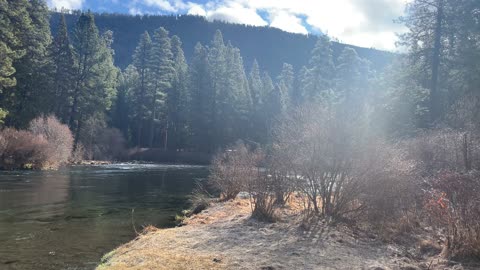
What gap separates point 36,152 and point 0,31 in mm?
10746

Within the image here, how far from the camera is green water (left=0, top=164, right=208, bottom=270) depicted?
9562 mm

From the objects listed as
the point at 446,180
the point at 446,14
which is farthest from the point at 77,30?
the point at 446,180

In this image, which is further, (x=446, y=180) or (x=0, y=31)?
(x=0, y=31)

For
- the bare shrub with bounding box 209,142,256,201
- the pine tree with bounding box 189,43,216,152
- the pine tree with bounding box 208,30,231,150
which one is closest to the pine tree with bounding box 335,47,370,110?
the pine tree with bounding box 208,30,231,150

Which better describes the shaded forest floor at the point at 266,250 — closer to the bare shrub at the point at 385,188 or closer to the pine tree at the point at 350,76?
the bare shrub at the point at 385,188

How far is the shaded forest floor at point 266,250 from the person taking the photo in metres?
7.82

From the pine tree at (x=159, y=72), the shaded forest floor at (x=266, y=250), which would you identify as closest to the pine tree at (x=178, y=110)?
the pine tree at (x=159, y=72)

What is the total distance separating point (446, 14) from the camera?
24.5 m

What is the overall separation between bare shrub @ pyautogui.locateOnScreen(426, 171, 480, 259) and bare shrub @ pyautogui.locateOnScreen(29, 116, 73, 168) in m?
31.1

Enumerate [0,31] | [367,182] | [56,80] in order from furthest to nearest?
[56,80]
[0,31]
[367,182]

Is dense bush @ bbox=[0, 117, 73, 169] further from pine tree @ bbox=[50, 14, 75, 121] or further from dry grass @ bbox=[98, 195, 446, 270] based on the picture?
dry grass @ bbox=[98, 195, 446, 270]

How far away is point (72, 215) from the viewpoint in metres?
14.6

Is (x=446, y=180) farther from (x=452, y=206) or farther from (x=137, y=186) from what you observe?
(x=137, y=186)

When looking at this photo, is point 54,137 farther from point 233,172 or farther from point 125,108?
point 125,108
